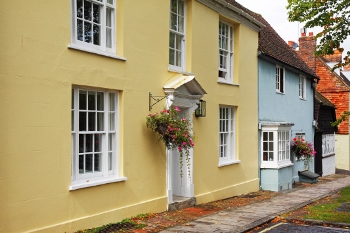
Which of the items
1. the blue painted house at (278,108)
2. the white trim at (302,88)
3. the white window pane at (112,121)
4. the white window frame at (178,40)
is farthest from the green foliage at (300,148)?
the white window pane at (112,121)

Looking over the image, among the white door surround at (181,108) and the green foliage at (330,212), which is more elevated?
the white door surround at (181,108)

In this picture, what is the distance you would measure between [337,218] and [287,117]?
10.0 metres

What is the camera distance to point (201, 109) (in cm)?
1308

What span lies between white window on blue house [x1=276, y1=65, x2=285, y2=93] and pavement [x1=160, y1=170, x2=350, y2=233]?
17.4ft

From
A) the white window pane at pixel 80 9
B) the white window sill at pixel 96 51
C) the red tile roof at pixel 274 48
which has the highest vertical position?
the red tile roof at pixel 274 48

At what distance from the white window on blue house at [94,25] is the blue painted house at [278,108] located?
896 centimetres

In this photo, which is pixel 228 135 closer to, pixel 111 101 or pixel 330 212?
pixel 330 212

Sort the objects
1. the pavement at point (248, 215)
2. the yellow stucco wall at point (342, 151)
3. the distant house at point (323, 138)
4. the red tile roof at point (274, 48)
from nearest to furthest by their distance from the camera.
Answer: the pavement at point (248, 215) → the red tile roof at point (274, 48) → the distant house at point (323, 138) → the yellow stucco wall at point (342, 151)

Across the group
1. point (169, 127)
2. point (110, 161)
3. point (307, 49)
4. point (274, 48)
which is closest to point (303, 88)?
point (274, 48)

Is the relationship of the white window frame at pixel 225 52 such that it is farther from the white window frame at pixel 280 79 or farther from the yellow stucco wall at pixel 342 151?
the yellow stucco wall at pixel 342 151

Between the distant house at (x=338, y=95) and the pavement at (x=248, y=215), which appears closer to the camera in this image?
the pavement at (x=248, y=215)

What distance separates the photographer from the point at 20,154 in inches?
291

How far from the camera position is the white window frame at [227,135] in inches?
584

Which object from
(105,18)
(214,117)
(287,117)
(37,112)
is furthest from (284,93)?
(37,112)
